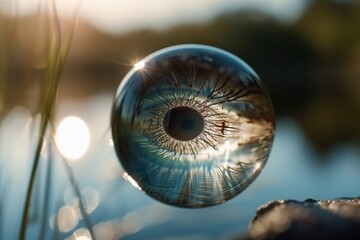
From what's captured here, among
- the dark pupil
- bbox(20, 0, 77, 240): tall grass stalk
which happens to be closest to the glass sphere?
the dark pupil

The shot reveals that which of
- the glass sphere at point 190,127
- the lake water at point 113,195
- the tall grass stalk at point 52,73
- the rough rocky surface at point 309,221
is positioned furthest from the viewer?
the lake water at point 113,195

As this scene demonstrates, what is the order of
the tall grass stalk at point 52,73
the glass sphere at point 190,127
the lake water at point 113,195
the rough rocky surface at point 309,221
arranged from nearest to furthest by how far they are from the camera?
1. the rough rocky surface at point 309,221
2. the tall grass stalk at point 52,73
3. the glass sphere at point 190,127
4. the lake water at point 113,195

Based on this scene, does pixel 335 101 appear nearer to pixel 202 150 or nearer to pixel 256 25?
pixel 256 25

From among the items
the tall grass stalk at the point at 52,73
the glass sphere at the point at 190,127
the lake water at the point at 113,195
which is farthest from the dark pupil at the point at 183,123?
the tall grass stalk at the point at 52,73

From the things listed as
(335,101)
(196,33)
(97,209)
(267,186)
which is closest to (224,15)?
(196,33)

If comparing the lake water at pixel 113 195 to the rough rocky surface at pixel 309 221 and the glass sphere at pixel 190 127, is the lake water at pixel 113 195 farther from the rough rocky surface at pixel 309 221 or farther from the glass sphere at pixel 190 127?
the rough rocky surface at pixel 309 221

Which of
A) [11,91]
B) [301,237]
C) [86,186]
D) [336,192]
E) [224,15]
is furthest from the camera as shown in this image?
[224,15]

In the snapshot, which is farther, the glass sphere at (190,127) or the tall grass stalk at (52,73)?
the glass sphere at (190,127)

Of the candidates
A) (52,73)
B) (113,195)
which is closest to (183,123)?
(52,73)
